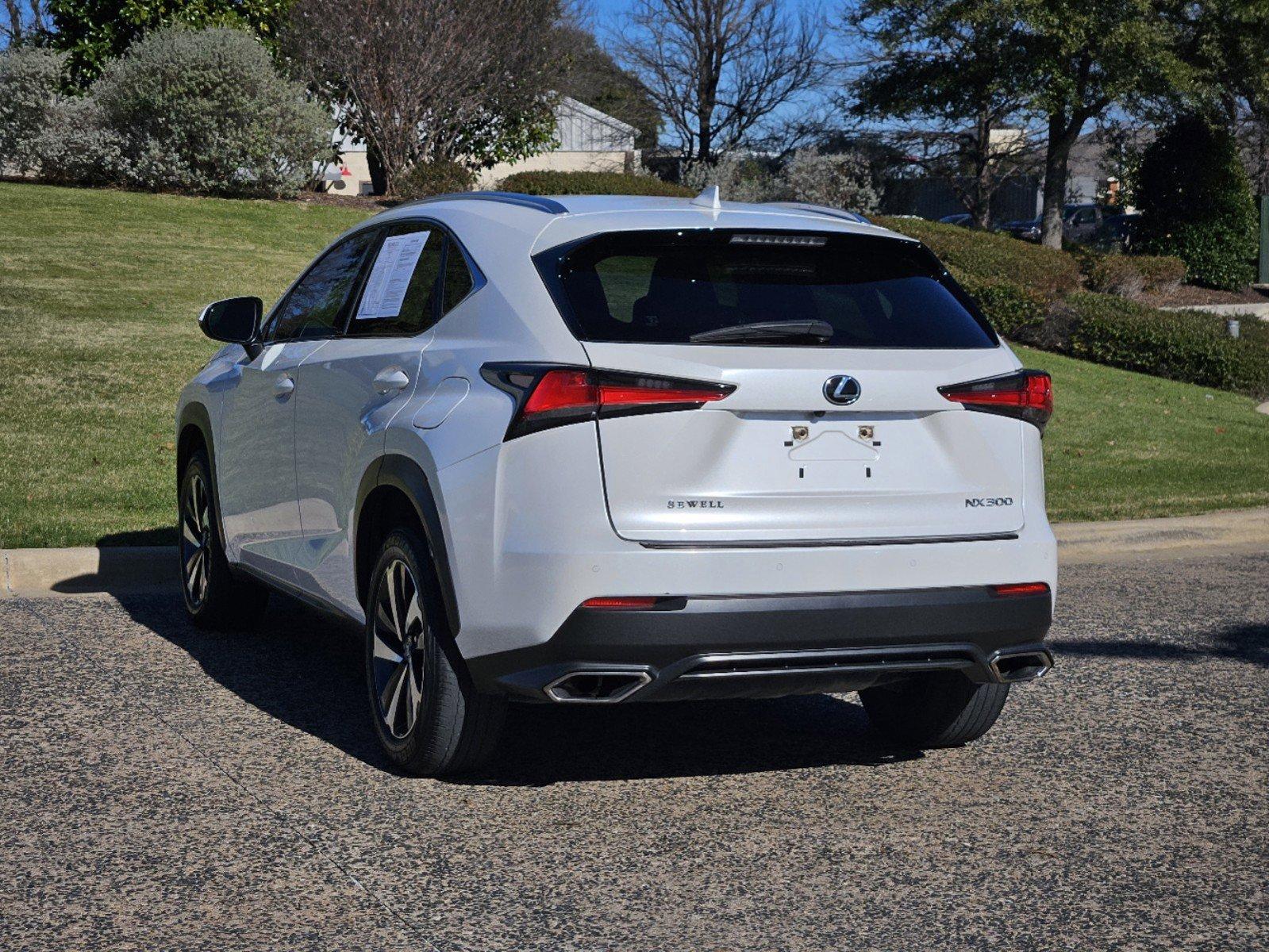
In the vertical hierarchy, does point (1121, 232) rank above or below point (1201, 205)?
below

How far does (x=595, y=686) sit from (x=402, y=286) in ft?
5.57

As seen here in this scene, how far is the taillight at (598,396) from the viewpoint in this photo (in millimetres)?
4203

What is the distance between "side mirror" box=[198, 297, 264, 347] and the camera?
20.9ft

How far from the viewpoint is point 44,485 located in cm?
984

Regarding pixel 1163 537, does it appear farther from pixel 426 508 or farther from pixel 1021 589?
pixel 426 508

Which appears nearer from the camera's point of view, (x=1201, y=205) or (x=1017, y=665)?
(x=1017, y=665)

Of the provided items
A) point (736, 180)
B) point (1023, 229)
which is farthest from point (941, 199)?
point (736, 180)

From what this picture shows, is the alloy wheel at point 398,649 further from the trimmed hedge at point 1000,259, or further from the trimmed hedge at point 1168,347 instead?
the trimmed hedge at point 1000,259

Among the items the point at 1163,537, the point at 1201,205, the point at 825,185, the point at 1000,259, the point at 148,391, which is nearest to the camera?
the point at 1163,537

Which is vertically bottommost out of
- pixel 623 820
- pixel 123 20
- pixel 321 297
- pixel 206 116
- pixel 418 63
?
pixel 623 820

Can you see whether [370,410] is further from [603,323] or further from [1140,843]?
[1140,843]

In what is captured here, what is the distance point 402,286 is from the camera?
209 inches

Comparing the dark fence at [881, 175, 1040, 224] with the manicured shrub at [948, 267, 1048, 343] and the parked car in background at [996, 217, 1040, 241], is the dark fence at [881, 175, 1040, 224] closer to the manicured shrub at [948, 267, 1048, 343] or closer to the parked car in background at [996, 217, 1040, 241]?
the parked car in background at [996, 217, 1040, 241]

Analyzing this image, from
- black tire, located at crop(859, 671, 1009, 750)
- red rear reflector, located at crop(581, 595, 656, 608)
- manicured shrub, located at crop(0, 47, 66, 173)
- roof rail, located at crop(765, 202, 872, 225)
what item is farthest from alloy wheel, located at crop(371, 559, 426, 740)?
manicured shrub, located at crop(0, 47, 66, 173)
